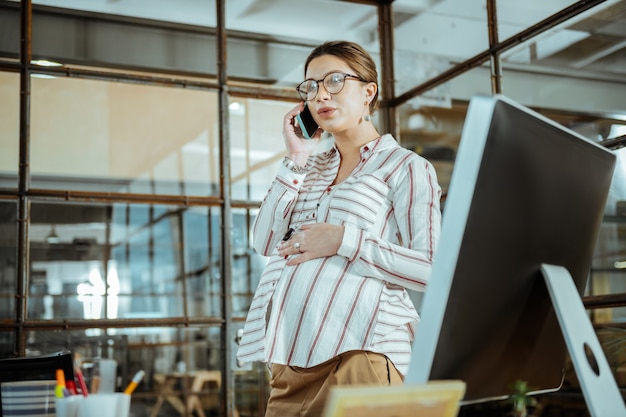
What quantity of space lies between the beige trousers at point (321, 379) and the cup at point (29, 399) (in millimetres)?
463

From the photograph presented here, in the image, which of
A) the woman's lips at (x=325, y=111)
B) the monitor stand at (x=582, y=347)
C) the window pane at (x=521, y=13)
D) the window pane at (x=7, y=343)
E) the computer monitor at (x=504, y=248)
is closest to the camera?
the computer monitor at (x=504, y=248)

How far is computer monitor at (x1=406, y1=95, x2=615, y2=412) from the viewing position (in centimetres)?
83

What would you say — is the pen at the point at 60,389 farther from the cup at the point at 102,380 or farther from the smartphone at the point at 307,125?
the smartphone at the point at 307,125

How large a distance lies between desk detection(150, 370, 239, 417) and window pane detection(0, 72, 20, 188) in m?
0.98

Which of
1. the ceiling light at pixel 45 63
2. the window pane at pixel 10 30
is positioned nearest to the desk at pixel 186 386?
the ceiling light at pixel 45 63

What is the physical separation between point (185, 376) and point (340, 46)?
1952 millimetres

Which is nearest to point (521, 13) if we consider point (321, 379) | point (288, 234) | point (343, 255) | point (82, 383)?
point (288, 234)

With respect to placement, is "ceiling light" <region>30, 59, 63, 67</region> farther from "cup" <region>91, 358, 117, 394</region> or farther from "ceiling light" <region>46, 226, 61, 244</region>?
"cup" <region>91, 358, 117, 394</region>

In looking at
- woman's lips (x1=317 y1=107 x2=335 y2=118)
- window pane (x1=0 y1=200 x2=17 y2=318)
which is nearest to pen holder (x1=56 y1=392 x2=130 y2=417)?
woman's lips (x1=317 y1=107 x2=335 y2=118)

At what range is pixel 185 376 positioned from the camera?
127 inches

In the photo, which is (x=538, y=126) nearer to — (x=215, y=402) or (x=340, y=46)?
(x=340, y=46)

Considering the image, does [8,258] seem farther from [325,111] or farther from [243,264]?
[325,111]

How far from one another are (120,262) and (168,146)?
52 cm

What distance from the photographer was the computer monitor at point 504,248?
0.83 m
